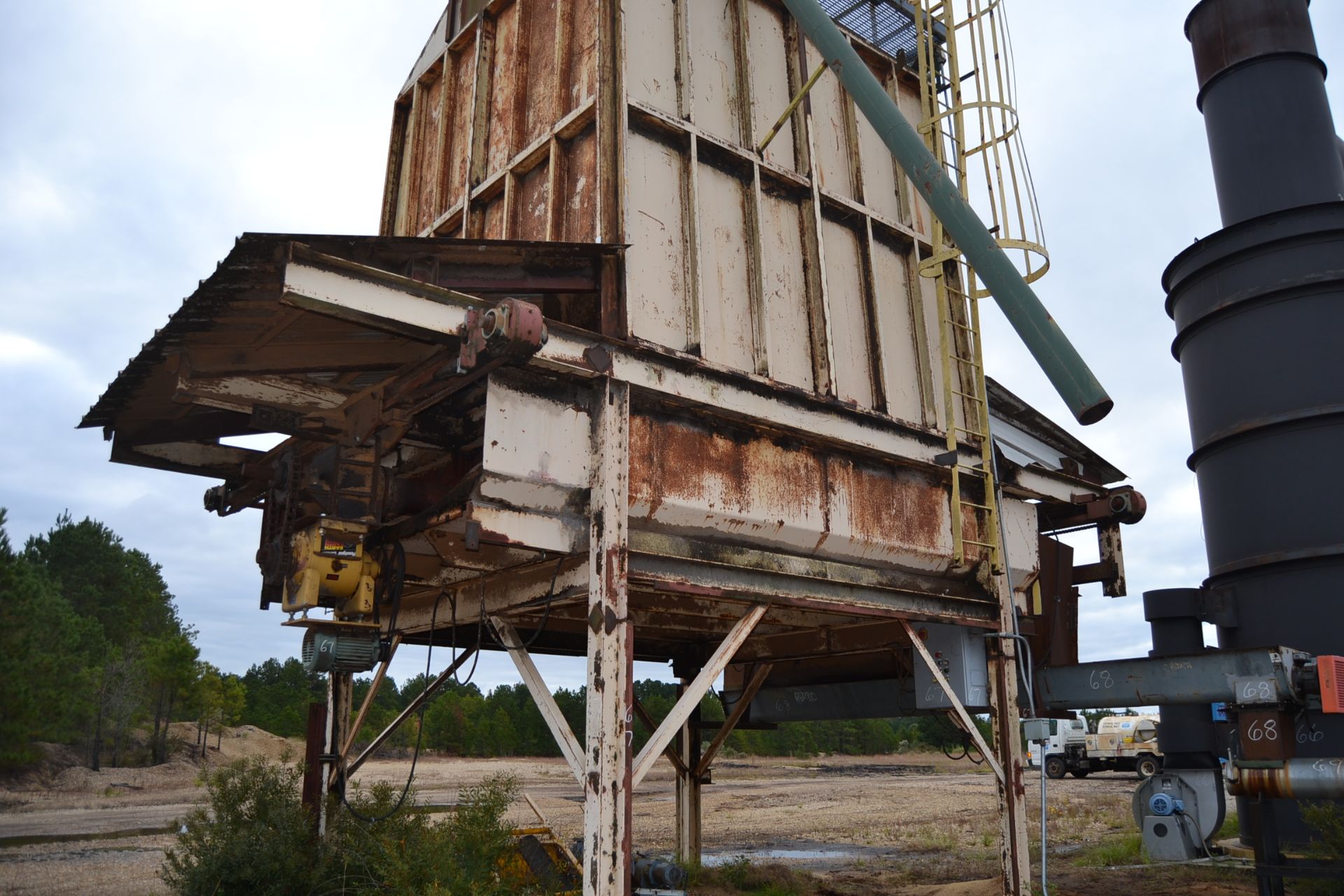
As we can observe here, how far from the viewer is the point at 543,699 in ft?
21.9

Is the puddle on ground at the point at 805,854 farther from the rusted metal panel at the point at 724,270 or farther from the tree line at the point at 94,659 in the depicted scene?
the tree line at the point at 94,659

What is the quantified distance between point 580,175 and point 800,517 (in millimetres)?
3423

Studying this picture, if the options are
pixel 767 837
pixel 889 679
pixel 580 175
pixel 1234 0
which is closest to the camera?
pixel 580 175

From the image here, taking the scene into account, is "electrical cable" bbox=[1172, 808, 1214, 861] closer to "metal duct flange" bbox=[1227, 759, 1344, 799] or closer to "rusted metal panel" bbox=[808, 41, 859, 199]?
"metal duct flange" bbox=[1227, 759, 1344, 799]

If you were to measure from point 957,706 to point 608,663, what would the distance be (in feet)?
12.9

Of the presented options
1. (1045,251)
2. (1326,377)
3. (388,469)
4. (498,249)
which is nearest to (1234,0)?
(1326,377)

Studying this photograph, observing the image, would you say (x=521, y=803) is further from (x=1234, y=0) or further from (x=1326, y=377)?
(x=1234, y=0)

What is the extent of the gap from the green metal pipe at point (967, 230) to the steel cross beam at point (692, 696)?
9.58 feet

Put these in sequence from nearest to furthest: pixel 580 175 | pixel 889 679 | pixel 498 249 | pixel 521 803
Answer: pixel 498 249, pixel 580 175, pixel 889 679, pixel 521 803

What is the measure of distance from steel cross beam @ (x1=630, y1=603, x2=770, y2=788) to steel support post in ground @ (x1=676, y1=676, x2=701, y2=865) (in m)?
4.52

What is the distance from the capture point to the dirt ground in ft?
37.1

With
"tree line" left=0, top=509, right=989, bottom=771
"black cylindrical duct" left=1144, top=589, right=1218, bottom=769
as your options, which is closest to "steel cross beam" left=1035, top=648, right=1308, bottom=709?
"black cylindrical duct" left=1144, top=589, right=1218, bottom=769

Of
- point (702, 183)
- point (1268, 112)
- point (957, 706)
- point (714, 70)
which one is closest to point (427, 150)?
point (714, 70)

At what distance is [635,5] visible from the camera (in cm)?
834
